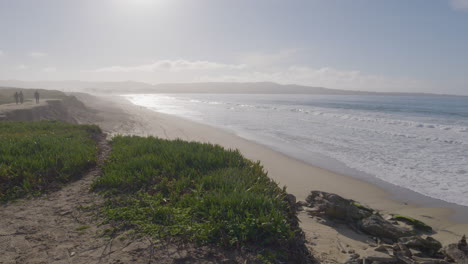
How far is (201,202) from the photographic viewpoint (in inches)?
153

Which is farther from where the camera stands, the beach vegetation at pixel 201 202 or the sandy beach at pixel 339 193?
the sandy beach at pixel 339 193

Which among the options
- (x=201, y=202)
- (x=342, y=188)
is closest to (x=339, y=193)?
(x=342, y=188)

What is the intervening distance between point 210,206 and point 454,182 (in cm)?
911

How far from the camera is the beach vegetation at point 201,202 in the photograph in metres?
3.30

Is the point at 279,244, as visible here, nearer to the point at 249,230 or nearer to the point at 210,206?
the point at 249,230

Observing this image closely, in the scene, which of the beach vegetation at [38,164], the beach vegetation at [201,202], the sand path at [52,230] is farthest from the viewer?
the beach vegetation at [38,164]

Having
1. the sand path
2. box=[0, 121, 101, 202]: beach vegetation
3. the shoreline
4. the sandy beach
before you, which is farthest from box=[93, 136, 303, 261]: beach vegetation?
the shoreline

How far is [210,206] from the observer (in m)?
3.85

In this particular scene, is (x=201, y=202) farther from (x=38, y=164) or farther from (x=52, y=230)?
(x=38, y=164)

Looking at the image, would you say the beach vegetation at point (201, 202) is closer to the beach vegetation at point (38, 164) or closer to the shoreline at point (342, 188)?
the beach vegetation at point (38, 164)

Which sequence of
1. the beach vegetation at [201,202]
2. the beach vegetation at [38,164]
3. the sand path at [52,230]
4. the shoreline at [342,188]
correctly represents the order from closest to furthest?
the sand path at [52,230] → the beach vegetation at [201,202] → the beach vegetation at [38,164] → the shoreline at [342,188]

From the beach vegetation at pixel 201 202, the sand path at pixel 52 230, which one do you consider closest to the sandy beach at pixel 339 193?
the beach vegetation at pixel 201 202

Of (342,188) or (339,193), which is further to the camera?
(342,188)

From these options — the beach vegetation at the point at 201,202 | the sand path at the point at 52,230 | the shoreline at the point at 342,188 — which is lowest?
the shoreline at the point at 342,188
